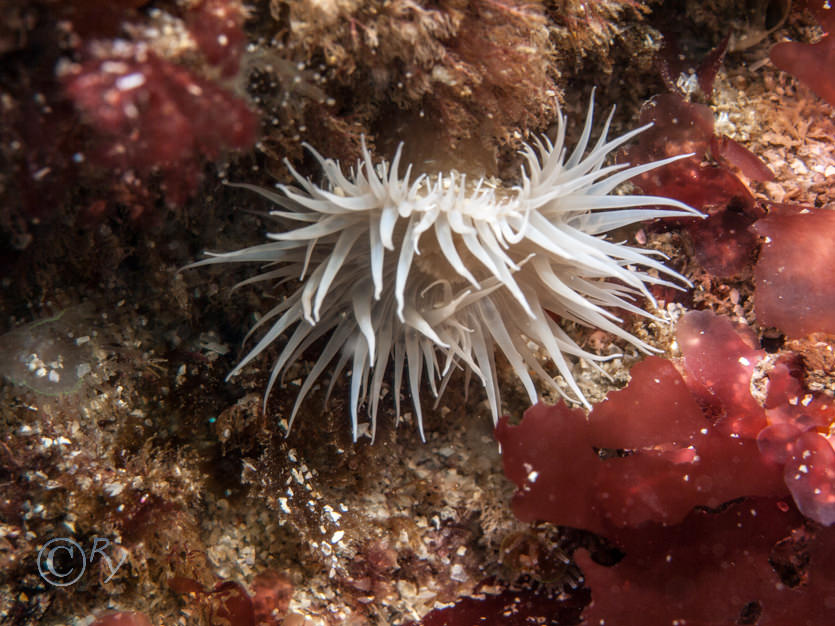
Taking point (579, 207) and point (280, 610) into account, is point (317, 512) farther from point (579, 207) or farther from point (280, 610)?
point (579, 207)

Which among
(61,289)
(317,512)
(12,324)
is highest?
(61,289)

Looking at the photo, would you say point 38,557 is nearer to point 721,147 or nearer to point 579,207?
point 579,207

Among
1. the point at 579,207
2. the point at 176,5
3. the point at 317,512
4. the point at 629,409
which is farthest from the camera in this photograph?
the point at 317,512

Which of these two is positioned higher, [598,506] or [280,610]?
[598,506]

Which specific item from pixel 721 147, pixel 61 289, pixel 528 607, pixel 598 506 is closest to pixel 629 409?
pixel 598 506

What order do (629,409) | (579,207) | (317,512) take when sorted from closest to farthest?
(579,207) → (629,409) → (317,512)

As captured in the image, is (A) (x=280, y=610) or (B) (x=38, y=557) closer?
(B) (x=38, y=557)

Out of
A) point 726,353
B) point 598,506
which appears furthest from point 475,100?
point 598,506
